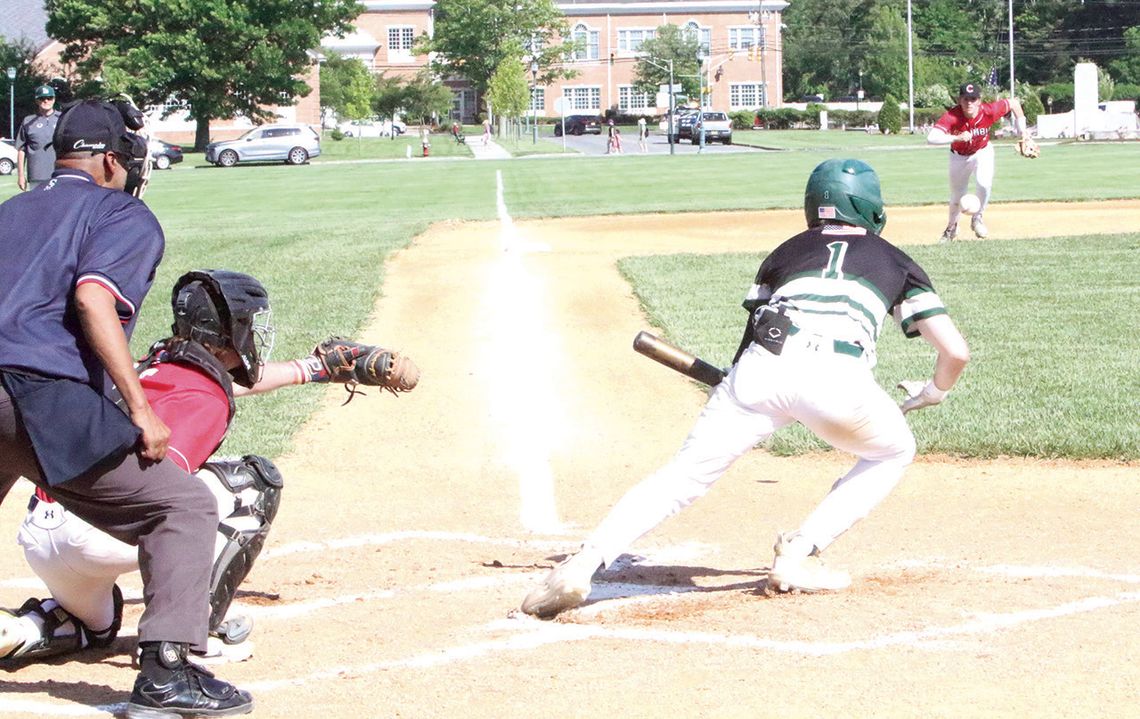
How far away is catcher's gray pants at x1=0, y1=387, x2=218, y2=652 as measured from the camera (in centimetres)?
A: 412

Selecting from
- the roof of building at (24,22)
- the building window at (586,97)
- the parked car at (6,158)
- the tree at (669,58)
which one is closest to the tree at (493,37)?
the tree at (669,58)

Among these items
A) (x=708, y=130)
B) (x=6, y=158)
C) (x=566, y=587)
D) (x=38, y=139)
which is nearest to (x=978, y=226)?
(x=38, y=139)

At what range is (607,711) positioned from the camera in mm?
4223

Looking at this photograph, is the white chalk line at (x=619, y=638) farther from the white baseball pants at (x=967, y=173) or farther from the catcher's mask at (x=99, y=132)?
the white baseball pants at (x=967, y=173)

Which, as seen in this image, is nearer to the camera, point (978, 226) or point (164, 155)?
point (978, 226)

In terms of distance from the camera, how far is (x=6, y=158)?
149 ft

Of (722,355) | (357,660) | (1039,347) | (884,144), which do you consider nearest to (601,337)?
(722,355)

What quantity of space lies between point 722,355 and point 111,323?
708 cm

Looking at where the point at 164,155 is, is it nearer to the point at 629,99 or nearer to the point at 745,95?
the point at 629,99

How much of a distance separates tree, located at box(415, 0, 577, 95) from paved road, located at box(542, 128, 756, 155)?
10.1 metres

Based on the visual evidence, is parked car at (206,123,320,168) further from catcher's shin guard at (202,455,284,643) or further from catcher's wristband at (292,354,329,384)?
catcher's shin guard at (202,455,284,643)

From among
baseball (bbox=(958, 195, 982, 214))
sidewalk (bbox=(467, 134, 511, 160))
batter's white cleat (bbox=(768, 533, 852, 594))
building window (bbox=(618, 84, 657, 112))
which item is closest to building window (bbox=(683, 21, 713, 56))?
building window (bbox=(618, 84, 657, 112))

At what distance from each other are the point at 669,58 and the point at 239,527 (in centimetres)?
10082

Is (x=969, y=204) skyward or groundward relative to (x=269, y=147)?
groundward
